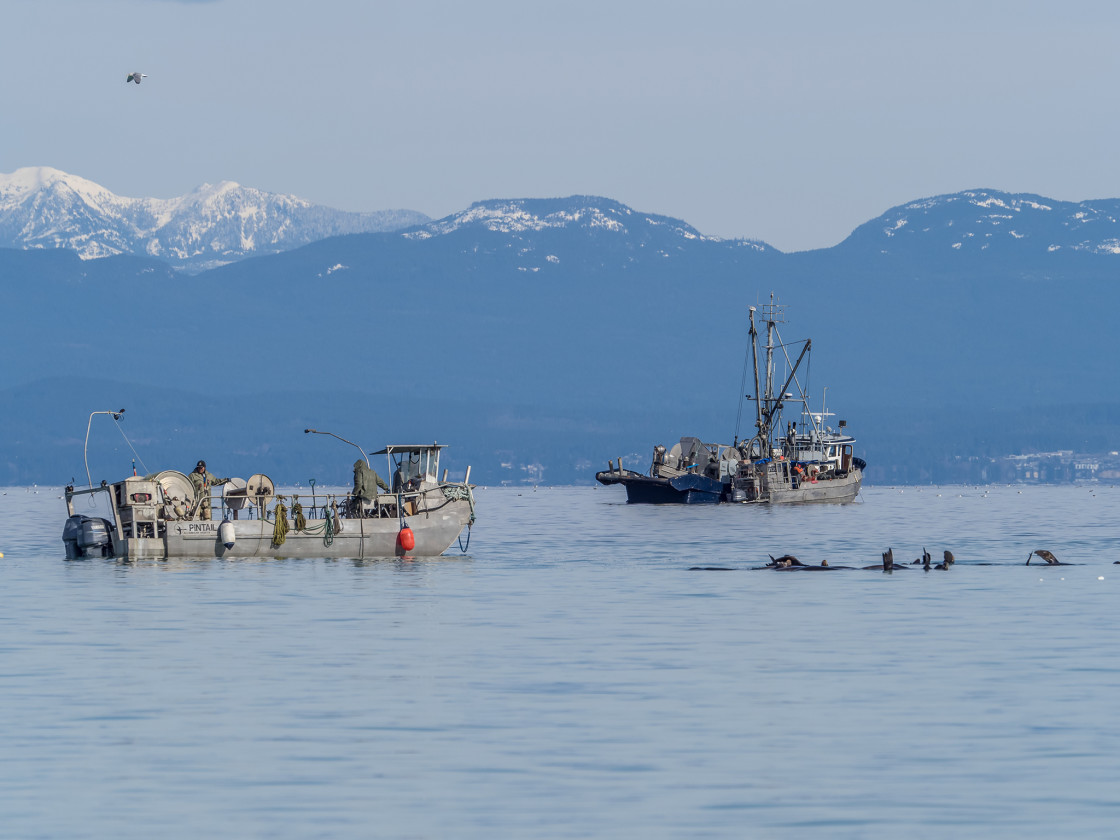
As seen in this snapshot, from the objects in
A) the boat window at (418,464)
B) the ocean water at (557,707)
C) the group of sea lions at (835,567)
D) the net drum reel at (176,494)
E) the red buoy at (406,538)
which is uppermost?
the boat window at (418,464)

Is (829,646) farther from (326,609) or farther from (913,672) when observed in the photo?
(326,609)

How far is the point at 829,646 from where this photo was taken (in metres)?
49.2

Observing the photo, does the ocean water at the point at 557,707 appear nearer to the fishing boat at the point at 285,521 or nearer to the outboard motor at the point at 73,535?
the fishing boat at the point at 285,521

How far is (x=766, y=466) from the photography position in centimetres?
17862

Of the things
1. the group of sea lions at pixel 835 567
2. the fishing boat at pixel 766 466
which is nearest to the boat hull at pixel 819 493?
the fishing boat at pixel 766 466

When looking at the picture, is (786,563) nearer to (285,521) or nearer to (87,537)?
(285,521)

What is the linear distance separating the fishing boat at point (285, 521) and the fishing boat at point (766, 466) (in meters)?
98.5

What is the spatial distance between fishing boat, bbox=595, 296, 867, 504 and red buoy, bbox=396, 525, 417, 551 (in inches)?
3944

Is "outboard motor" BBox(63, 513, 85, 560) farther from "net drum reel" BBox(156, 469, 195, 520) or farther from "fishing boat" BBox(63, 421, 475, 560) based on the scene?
"net drum reel" BBox(156, 469, 195, 520)

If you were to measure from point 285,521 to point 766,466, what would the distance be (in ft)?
340

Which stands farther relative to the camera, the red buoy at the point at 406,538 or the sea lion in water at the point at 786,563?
the red buoy at the point at 406,538

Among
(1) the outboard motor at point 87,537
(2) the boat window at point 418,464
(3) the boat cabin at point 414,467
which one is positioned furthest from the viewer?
(1) the outboard motor at point 87,537

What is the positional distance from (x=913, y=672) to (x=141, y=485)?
1820 inches

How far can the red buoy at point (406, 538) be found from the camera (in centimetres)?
8088
